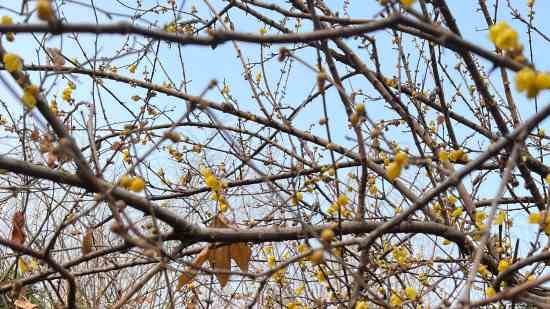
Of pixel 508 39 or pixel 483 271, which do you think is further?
pixel 483 271

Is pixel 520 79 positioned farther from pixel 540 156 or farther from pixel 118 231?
pixel 540 156

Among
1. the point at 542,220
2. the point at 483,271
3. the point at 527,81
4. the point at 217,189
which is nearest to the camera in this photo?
the point at 527,81

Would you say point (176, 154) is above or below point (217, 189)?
above

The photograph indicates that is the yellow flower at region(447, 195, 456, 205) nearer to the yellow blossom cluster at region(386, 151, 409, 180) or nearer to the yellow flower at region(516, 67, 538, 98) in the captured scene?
the yellow blossom cluster at region(386, 151, 409, 180)

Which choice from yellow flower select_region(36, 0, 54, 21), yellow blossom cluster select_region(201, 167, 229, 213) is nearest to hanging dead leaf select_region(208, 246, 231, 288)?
yellow blossom cluster select_region(201, 167, 229, 213)

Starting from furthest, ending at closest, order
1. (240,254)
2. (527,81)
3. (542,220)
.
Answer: (240,254) < (542,220) < (527,81)

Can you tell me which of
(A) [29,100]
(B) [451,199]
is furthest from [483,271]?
(A) [29,100]

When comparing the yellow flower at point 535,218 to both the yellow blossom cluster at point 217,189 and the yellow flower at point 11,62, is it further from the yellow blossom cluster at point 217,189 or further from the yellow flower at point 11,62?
the yellow flower at point 11,62

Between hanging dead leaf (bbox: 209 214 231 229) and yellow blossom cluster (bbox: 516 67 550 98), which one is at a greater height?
hanging dead leaf (bbox: 209 214 231 229)

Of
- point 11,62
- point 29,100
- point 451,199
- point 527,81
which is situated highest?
point 451,199

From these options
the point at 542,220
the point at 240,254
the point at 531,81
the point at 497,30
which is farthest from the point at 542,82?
the point at 240,254

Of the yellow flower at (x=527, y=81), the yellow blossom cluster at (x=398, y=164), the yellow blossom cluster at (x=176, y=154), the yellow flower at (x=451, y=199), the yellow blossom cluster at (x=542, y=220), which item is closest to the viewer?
the yellow flower at (x=527, y=81)

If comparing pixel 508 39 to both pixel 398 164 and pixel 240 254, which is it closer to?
pixel 398 164

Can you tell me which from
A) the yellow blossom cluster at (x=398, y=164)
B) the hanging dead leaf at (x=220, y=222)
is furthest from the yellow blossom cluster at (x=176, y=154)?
the yellow blossom cluster at (x=398, y=164)
